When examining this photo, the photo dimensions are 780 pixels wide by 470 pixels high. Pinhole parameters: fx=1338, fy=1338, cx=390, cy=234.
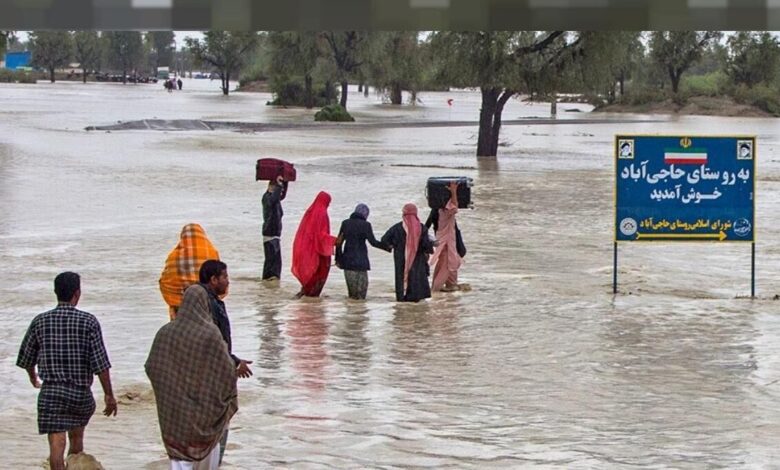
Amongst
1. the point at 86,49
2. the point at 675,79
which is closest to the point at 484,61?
the point at 675,79

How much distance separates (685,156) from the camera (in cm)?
1464

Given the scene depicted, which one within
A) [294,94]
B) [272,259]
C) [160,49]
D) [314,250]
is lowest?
[272,259]

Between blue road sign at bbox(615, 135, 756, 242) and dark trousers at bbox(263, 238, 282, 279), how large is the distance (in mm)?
3838

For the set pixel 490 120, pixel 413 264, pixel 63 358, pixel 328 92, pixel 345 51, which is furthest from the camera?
pixel 328 92

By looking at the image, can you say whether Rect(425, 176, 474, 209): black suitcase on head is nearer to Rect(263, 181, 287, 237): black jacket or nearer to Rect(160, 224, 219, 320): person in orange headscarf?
Rect(263, 181, 287, 237): black jacket

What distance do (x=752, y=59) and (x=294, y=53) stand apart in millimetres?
34161

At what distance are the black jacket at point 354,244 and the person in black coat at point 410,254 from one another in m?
0.18

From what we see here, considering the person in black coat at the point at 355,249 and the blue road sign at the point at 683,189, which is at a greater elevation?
the blue road sign at the point at 683,189

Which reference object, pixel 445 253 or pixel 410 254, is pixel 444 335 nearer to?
pixel 410 254

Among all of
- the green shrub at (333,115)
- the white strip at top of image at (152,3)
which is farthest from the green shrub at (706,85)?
the white strip at top of image at (152,3)

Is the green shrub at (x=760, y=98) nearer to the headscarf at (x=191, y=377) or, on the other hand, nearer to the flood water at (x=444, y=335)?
the flood water at (x=444, y=335)

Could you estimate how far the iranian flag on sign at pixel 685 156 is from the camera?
14.6 m

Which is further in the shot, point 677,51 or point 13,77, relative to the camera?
point 13,77

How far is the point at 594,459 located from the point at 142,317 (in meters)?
6.39
